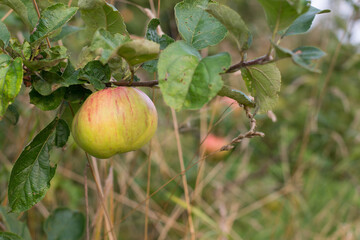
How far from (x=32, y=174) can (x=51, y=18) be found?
0.74 feet

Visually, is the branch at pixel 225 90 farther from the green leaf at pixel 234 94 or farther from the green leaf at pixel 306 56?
the green leaf at pixel 306 56

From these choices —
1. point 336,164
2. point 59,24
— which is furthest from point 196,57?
point 336,164

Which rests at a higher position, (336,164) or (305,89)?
(305,89)

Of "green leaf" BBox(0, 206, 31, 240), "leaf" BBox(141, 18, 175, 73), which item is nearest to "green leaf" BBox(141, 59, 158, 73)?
"leaf" BBox(141, 18, 175, 73)

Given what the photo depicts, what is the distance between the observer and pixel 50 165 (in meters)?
0.54

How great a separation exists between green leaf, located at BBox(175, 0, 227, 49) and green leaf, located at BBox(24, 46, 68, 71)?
166 mm

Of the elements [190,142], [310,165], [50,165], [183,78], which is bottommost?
[190,142]

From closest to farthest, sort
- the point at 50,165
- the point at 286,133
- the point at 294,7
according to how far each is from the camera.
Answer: the point at 294,7, the point at 50,165, the point at 286,133

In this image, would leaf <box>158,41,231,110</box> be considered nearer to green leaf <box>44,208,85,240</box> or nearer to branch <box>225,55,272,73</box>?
branch <box>225,55,272,73</box>

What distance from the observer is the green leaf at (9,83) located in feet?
1.38

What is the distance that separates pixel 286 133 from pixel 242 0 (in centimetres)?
132

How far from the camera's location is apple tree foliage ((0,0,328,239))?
41 cm

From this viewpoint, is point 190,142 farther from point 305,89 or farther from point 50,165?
point 50,165

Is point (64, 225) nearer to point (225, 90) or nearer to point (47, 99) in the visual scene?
point (47, 99)
